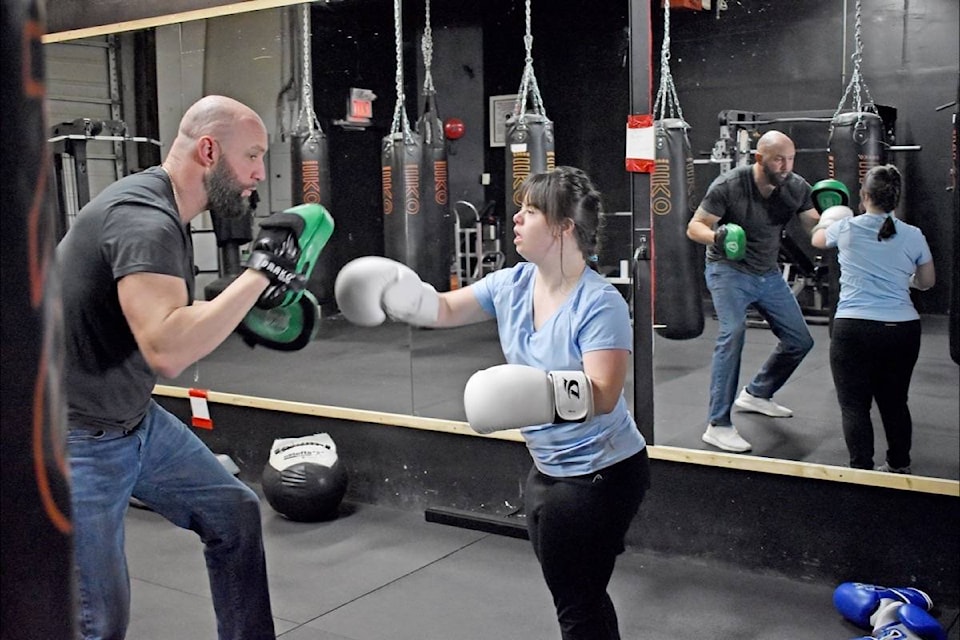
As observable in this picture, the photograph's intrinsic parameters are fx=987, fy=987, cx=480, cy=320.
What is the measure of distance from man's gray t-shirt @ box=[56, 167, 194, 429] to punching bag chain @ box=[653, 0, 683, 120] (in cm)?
218

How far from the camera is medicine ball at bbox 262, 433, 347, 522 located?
4.22m

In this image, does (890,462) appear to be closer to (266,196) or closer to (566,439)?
(566,439)

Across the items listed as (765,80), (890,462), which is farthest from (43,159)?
(765,80)

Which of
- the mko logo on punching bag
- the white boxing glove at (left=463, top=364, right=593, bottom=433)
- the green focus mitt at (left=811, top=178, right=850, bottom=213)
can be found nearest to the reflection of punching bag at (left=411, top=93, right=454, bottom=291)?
the mko logo on punching bag

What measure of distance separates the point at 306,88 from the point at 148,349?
2.80 metres

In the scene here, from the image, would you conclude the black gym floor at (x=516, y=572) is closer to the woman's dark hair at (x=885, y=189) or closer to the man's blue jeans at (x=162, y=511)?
the woman's dark hair at (x=885, y=189)

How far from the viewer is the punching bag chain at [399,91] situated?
4.36 m

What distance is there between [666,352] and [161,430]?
7.09 ft

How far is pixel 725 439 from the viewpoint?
375cm

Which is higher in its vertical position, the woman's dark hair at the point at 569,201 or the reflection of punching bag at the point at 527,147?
the reflection of punching bag at the point at 527,147

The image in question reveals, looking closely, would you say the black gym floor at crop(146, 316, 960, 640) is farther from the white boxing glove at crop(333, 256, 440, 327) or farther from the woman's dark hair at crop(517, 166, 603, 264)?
the woman's dark hair at crop(517, 166, 603, 264)

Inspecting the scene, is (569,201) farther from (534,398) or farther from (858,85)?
(858,85)

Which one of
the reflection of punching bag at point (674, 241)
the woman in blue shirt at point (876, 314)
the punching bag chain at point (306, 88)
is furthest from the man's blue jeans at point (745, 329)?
the punching bag chain at point (306, 88)

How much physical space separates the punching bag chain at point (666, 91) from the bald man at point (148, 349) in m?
1.98
